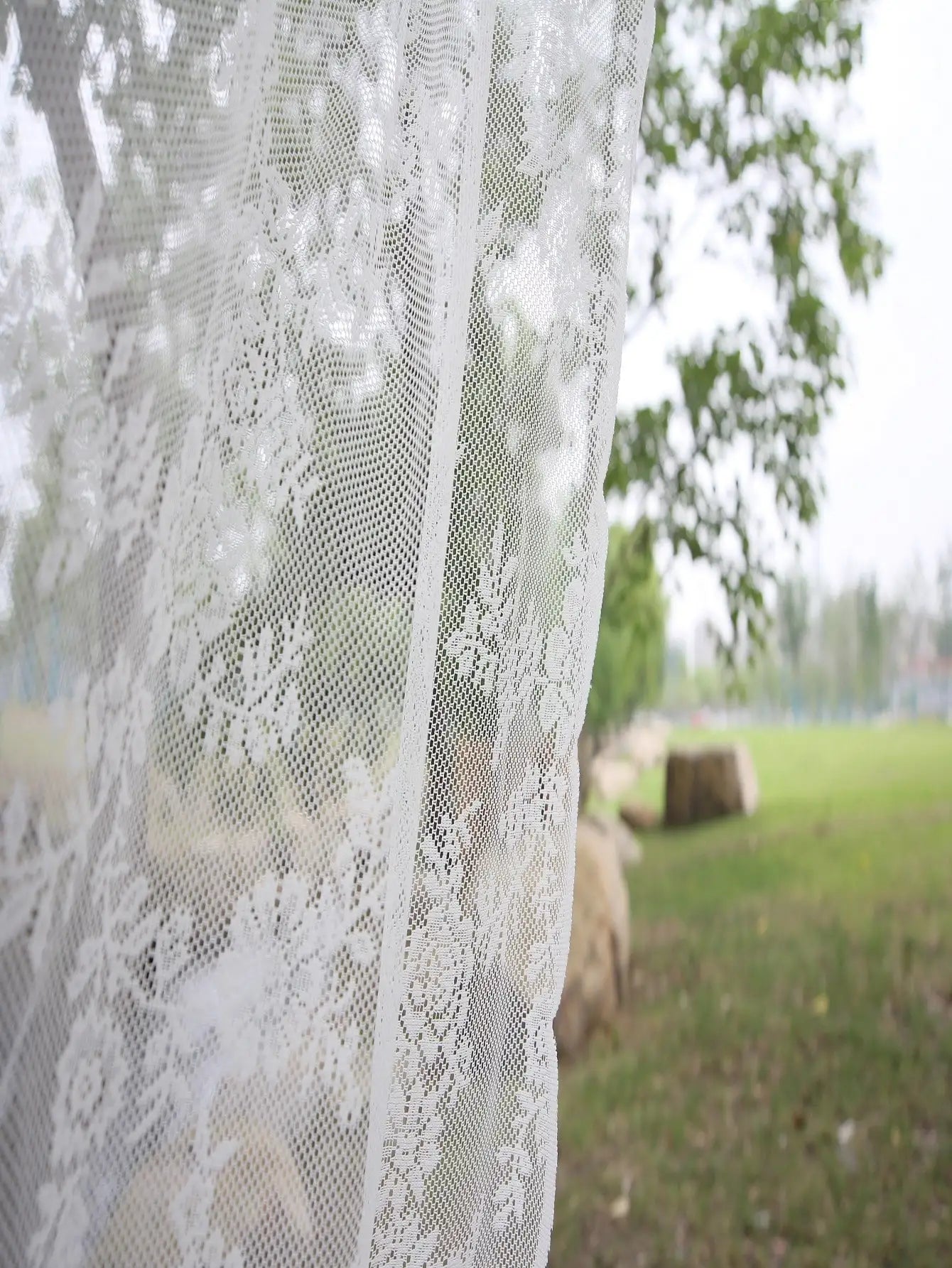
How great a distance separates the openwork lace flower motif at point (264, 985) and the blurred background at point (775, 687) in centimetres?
119

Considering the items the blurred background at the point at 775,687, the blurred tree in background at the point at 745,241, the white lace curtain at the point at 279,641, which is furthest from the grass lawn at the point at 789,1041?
the white lace curtain at the point at 279,641

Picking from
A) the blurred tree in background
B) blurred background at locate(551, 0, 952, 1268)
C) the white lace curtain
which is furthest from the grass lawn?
the white lace curtain

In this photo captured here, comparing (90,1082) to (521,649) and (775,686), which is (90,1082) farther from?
(775,686)

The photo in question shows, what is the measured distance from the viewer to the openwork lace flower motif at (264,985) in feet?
1.27

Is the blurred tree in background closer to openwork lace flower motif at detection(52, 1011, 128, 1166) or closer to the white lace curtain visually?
the white lace curtain

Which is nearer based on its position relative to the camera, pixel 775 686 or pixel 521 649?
pixel 521 649

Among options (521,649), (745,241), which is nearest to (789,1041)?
(745,241)

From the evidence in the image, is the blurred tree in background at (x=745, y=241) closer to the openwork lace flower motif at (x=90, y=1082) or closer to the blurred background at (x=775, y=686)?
the blurred background at (x=775, y=686)

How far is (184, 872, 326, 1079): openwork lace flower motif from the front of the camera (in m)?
0.39

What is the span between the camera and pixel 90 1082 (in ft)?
1.23

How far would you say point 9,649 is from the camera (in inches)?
15.0

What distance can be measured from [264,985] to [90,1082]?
0.07m

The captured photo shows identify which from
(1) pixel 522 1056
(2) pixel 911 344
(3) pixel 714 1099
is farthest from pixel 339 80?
(2) pixel 911 344

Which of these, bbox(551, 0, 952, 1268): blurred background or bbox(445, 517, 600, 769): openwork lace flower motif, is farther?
bbox(551, 0, 952, 1268): blurred background
